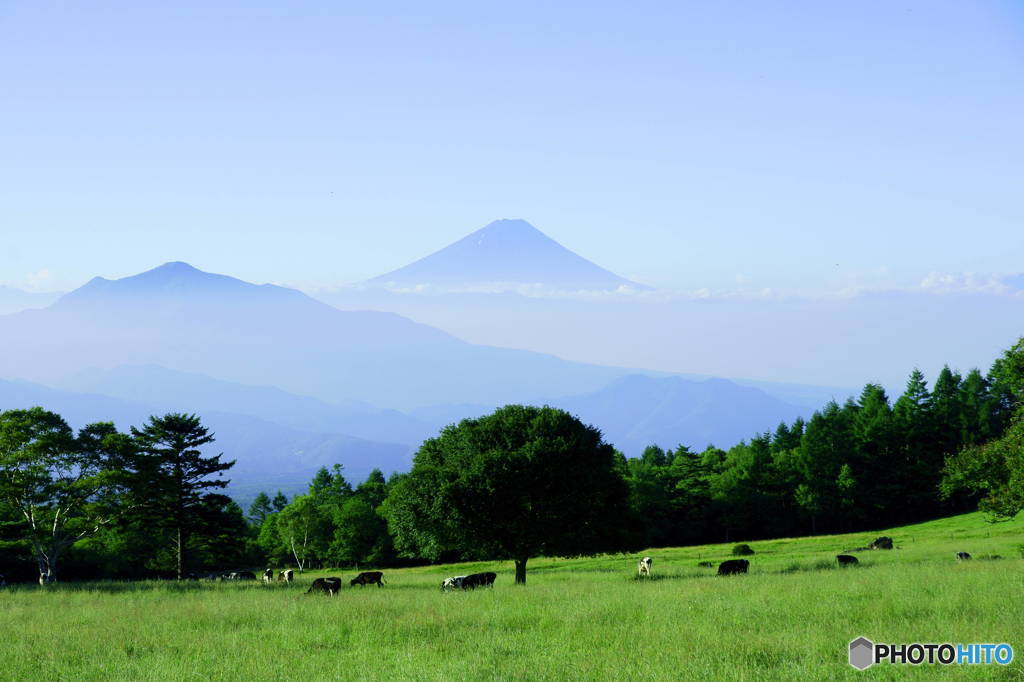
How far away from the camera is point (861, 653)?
14.8 m

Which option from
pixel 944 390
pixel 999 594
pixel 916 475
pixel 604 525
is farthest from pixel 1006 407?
pixel 999 594

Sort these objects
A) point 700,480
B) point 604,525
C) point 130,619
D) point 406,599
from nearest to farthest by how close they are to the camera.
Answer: point 130,619 < point 406,599 < point 604,525 < point 700,480

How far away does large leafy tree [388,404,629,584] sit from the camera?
38.2 metres

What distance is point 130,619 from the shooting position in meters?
23.2

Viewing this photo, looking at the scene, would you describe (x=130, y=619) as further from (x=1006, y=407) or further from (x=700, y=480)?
(x=1006, y=407)

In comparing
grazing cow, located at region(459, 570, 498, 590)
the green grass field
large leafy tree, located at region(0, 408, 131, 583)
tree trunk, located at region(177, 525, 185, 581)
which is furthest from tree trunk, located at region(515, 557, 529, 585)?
tree trunk, located at region(177, 525, 185, 581)

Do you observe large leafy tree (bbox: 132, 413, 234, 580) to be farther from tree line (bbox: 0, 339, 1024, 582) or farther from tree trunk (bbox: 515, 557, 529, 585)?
tree trunk (bbox: 515, 557, 529, 585)

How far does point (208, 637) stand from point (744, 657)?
13520 millimetres

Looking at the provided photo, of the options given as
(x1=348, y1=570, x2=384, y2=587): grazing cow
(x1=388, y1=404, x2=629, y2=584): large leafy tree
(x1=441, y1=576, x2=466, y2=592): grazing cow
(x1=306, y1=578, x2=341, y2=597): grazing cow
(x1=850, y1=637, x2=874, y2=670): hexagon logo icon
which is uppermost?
(x1=388, y1=404, x2=629, y2=584): large leafy tree

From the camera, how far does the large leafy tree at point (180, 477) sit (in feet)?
172

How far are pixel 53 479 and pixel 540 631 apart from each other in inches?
1399

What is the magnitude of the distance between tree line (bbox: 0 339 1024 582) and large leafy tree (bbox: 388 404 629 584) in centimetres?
8

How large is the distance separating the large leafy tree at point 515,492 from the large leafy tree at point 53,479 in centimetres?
1739

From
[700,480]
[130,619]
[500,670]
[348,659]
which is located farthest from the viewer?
[700,480]
